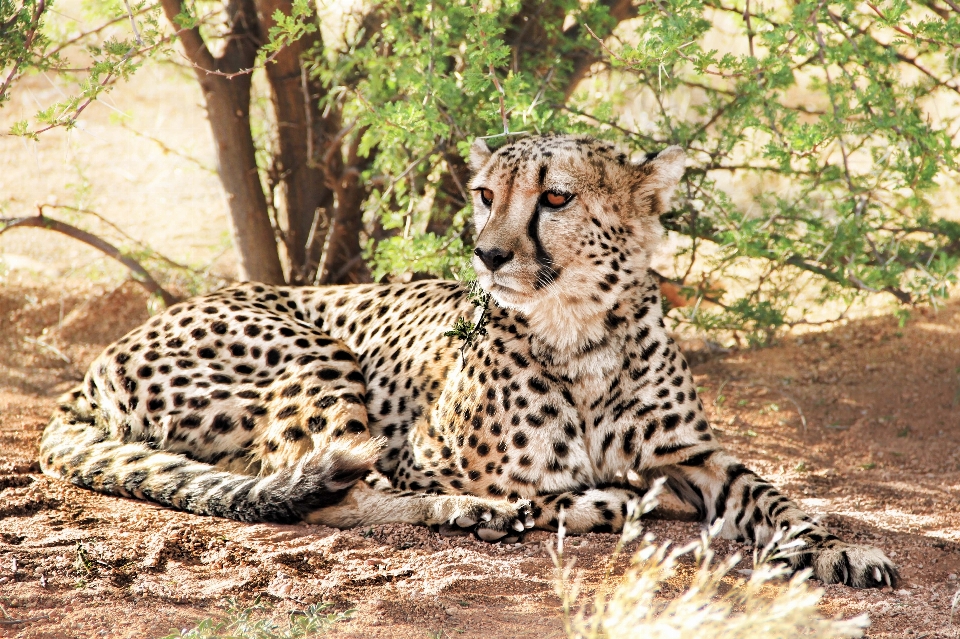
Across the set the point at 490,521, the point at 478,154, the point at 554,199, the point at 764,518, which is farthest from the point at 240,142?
the point at 764,518

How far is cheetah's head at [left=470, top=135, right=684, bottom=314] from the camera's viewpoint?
3.19 metres

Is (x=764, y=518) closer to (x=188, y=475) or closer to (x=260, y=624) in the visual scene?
(x=260, y=624)

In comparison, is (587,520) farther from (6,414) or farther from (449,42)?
(6,414)

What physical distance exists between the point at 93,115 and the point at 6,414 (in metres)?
6.21

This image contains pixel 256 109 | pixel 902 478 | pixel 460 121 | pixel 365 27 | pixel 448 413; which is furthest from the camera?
pixel 256 109

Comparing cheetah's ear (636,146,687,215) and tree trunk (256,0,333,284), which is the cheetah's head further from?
tree trunk (256,0,333,284)

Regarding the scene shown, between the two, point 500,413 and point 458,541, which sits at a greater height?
point 500,413

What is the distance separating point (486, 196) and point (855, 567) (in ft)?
5.67

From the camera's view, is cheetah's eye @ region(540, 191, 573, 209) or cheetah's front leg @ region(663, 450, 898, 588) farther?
cheetah's eye @ region(540, 191, 573, 209)

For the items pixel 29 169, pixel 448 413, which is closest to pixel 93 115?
pixel 29 169

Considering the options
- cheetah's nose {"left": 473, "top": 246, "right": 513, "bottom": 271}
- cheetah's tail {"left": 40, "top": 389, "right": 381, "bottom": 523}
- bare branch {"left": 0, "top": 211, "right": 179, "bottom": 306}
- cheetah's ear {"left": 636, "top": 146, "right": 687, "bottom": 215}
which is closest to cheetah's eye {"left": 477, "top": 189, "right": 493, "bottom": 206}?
cheetah's nose {"left": 473, "top": 246, "right": 513, "bottom": 271}

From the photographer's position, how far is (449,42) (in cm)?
449

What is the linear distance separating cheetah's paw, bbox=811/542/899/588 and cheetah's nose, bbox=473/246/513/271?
1.36m

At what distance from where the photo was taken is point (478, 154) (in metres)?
3.70
